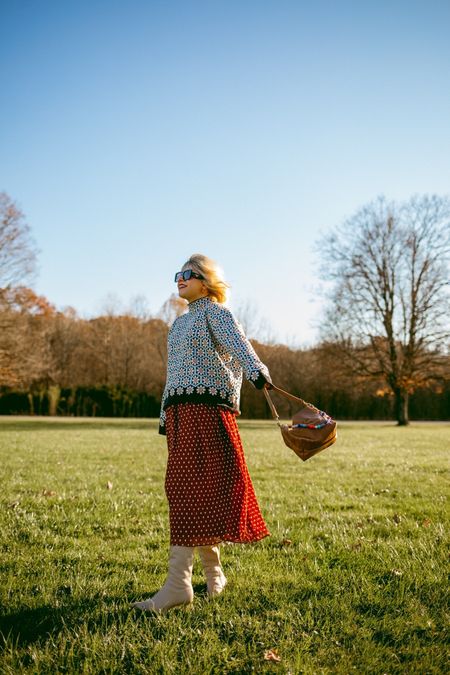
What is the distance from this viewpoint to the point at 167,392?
12.6 ft

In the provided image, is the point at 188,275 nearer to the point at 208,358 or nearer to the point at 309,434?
the point at 208,358

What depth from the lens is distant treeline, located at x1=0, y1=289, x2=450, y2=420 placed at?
34.5 m

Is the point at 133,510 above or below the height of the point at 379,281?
below

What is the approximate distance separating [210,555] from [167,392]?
3.78 feet

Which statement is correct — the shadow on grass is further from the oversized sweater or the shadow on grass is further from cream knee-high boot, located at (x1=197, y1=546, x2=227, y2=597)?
the oversized sweater

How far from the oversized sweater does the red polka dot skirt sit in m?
0.09

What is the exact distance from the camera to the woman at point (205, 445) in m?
3.47

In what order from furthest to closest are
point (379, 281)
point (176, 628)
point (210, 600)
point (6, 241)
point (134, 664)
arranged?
1. point (379, 281)
2. point (6, 241)
3. point (210, 600)
4. point (176, 628)
5. point (134, 664)

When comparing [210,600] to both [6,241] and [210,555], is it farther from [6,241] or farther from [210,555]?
[6,241]

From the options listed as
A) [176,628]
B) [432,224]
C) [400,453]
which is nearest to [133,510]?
[176,628]

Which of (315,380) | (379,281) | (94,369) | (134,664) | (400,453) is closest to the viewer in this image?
(134,664)

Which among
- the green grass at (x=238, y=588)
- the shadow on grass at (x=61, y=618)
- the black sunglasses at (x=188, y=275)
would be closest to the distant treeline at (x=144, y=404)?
the green grass at (x=238, y=588)

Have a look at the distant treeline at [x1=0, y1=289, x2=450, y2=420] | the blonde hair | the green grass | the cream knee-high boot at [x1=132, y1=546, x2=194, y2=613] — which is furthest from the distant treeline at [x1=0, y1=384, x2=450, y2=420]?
the cream knee-high boot at [x1=132, y1=546, x2=194, y2=613]

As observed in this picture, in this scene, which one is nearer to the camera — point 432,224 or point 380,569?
point 380,569
